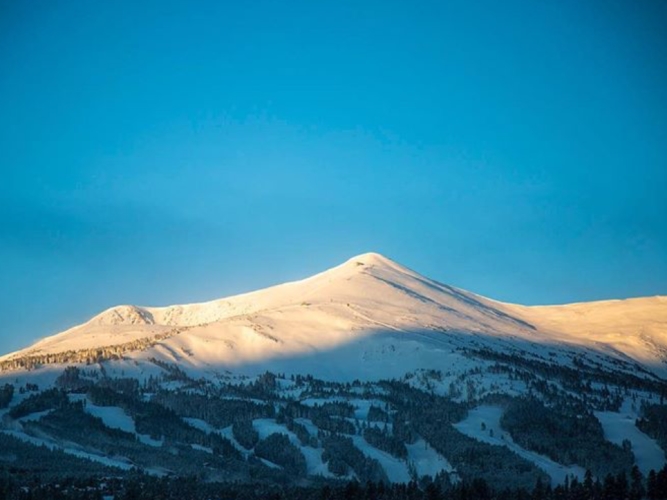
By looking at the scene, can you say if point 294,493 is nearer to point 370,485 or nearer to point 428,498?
point 370,485

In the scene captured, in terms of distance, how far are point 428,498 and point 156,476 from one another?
195 feet

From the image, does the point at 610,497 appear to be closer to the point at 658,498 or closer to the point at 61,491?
the point at 658,498

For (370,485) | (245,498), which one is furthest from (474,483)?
(245,498)

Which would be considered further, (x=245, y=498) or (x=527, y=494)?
(x=527, y=494)

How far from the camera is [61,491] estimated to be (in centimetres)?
16912

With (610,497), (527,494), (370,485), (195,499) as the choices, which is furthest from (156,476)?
(610,497)

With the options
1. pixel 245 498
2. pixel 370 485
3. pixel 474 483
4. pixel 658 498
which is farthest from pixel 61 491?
pixel 658 498

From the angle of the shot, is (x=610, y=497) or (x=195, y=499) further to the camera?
(x=610, y=497)

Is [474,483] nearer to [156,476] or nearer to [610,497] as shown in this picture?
[610,497]

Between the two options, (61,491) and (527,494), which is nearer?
(61,491)

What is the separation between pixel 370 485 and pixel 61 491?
213ft

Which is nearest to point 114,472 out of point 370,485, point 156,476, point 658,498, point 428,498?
point 156,476

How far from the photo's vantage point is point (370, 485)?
192500 millimetres

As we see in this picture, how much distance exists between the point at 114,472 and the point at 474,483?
262 ft
